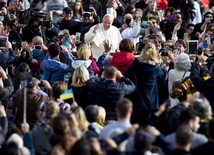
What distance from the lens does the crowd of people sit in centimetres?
1285

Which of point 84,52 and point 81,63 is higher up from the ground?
point 84,52

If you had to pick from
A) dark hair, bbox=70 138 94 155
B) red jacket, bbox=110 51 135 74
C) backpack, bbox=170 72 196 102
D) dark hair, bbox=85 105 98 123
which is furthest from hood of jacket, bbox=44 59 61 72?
dark hair, bbox=70 138 94 155

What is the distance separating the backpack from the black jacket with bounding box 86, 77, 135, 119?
700 millimetres

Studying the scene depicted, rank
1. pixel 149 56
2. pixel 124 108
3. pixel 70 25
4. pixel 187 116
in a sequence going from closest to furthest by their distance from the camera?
1. pixel 124 108
2. pixel 187 116
3. pixel 149 56
4. pixel 70 25

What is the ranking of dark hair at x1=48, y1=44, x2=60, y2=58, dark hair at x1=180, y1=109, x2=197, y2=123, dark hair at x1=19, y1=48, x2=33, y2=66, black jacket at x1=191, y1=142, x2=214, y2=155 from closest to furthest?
black jacket at x1=191, y1=142, x2=214, y2=155 → dark hair at x1=180, y1=109, x2=197, y2=123 → dark hair at x1=48, y1=44, x2=60, y2=58 → dark hair at x1=19, y1=48, x2=33, y2=66

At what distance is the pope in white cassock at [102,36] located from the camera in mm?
20078

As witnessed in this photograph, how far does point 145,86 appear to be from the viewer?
55.1 feet

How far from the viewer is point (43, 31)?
74.7ft

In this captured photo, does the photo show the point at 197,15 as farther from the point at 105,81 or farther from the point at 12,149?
the point at 12,149

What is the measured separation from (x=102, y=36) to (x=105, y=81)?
14.2 feet

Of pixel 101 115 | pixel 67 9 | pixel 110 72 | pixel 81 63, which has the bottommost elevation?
pixel 101 115

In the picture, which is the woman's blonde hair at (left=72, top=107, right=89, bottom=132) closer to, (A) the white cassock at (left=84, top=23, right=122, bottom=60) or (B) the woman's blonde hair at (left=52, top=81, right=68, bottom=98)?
(B) the woman's blonde hair at (left=52, top=81, right=68, bottom=98)

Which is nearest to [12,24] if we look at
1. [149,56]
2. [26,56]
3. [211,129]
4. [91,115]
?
[26,56]

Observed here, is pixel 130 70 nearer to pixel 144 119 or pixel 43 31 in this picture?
pixel 144 119
